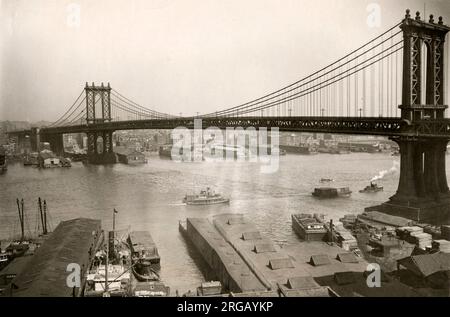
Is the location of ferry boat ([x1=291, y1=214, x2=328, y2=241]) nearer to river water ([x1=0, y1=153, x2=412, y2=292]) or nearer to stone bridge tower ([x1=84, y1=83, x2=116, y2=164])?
river water ([x1=0, y1=153, x2=412, y2=292])

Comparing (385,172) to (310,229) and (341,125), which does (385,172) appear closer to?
(341,125)

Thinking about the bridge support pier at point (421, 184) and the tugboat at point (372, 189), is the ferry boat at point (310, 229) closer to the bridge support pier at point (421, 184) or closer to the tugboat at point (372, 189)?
the bridge support pier at point (421, 184)

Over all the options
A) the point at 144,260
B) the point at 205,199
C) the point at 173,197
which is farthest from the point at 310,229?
the point at 173,197

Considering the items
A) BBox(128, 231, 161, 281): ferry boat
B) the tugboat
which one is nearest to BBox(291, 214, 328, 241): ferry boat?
BBox(128, 231, 161, 281): ferry boat

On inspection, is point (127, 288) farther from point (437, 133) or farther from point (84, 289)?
point (437, 133)

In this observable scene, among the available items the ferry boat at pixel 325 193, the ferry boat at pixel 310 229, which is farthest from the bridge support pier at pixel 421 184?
the ferry boat at pixel 325 193
